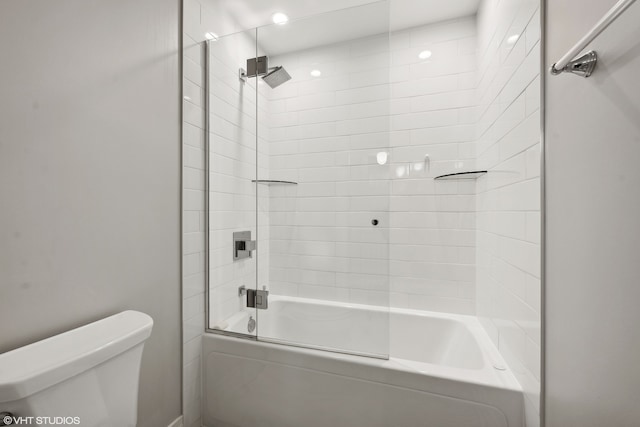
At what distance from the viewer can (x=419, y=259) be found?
6.78ft

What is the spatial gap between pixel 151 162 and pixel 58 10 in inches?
22.6

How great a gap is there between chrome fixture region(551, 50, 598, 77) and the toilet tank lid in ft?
4.97

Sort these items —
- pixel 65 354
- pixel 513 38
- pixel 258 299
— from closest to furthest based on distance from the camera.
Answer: pixel 65 354 < pixel 513 38 < pixel 258 299

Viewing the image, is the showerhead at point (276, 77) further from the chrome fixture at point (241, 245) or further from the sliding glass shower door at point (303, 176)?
the chrome fixture at point (241, 245)

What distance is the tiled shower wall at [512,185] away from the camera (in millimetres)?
1034

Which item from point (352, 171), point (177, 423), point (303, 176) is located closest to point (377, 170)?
point (352, 171)

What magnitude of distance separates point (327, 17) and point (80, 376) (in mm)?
1878

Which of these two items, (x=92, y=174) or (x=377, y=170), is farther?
(x=377, y=170)

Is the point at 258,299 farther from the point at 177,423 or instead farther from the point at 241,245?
the point at 177,423

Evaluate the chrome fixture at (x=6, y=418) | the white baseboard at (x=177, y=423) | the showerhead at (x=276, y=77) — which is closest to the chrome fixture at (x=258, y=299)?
the white baseboard at (x=177, y=423)

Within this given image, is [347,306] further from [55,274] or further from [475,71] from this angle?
[475,71]

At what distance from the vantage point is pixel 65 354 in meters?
0.78

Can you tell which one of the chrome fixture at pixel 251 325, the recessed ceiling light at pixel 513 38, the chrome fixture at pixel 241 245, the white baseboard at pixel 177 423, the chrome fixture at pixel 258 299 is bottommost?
the white baseboard at pixel 177 423

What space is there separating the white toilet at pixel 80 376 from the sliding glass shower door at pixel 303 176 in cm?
67
